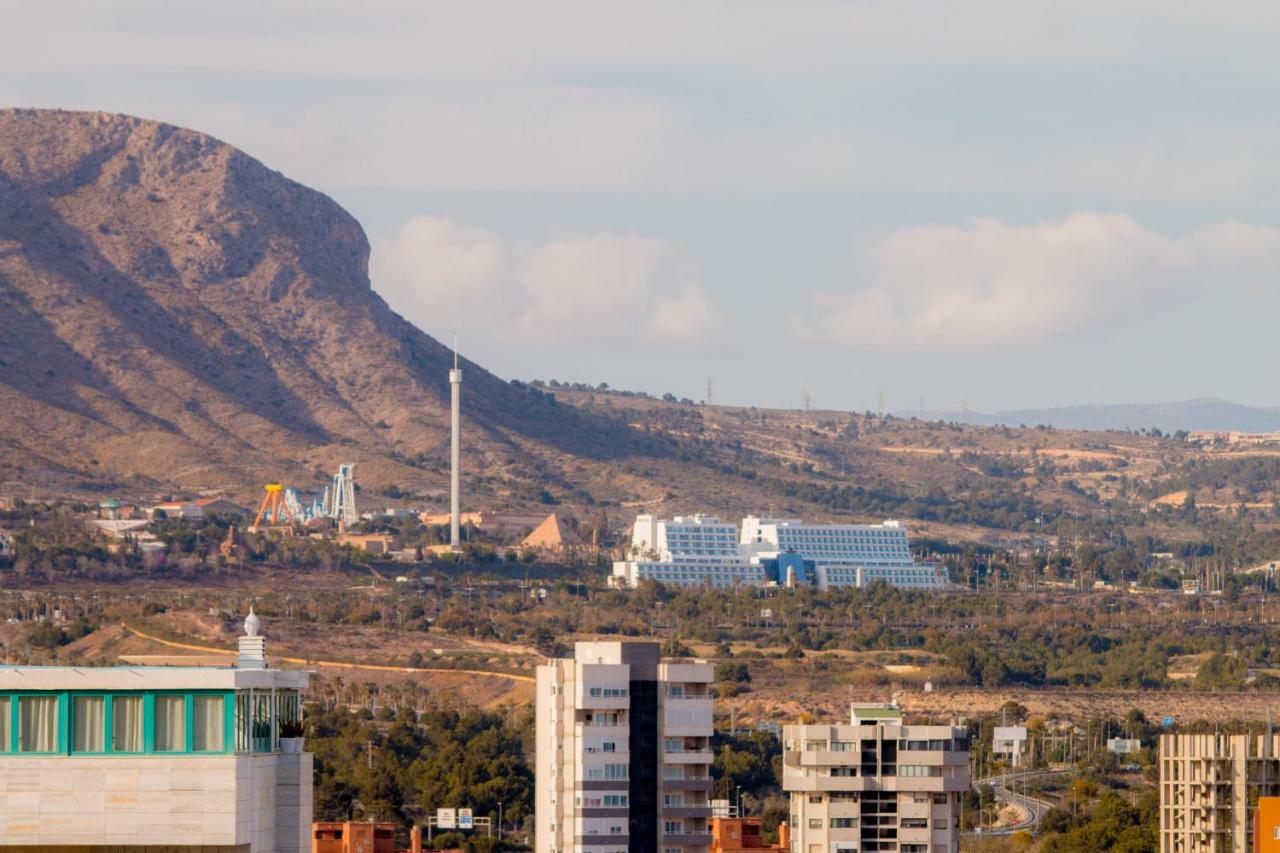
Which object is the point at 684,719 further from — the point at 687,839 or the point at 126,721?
the point at 126,721

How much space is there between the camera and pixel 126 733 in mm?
39656

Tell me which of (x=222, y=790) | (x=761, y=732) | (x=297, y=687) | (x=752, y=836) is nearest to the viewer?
(x=222, y=790)

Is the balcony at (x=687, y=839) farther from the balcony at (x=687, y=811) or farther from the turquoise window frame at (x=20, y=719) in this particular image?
the turquoise window frame at (x=20, y=719)

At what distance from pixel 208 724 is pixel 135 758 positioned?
3.45ft

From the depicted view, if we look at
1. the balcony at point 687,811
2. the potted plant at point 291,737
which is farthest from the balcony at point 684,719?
the potted plant at point 291,737

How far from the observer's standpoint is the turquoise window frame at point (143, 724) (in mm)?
39500

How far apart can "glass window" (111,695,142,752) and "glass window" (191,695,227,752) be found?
0.73 metres

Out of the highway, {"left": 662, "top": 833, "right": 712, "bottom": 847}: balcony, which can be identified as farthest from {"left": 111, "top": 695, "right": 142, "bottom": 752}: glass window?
the highway

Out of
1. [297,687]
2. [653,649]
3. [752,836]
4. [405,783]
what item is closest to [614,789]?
[653,649]

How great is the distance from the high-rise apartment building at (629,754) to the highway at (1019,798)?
45409 mm

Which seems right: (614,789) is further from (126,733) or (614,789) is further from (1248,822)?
(126,733)

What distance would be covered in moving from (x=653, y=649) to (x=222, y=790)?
69.4 metres

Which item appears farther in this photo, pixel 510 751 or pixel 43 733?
pixel 510 751

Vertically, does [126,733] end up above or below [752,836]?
above
